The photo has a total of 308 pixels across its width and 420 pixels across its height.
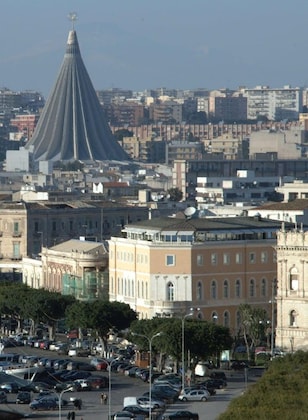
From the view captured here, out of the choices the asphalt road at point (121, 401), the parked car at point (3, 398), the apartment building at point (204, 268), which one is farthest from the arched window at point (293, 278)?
the parked car at point (3, 398)

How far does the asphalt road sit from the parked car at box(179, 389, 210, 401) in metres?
0.17

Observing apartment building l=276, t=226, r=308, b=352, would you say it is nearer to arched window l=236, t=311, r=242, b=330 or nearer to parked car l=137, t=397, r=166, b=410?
arched window l=236, t=311, r=242, b=330

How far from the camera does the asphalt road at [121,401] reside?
4925cm

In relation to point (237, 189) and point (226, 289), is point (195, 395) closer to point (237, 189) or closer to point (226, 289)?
point (226, 289)

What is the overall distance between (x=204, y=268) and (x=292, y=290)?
14.3ft

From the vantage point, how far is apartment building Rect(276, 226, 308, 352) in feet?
205

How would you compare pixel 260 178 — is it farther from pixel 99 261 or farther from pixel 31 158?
pixel 31 158

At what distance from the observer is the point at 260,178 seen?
122750 mm

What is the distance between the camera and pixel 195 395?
52.3 m

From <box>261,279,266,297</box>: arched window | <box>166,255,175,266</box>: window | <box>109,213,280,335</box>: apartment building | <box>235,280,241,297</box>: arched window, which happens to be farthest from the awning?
<box>261,279,266,297</box>: arched window

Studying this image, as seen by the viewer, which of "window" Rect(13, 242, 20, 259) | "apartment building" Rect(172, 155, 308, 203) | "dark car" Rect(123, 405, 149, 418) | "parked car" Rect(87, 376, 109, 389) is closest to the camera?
"dark car" Rect(123, 405, 149, 418)

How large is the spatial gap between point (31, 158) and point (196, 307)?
383ft

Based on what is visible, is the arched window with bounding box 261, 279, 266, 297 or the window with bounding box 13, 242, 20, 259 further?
the window with bounding box 13, 242, 20, 259

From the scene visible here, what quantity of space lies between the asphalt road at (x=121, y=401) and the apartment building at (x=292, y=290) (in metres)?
5.10
